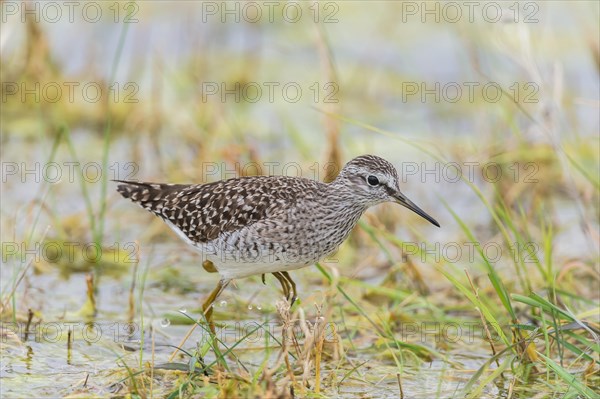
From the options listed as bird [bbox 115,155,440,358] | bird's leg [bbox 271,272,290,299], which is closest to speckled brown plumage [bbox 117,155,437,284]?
bird [bbox 115,155,440,358]

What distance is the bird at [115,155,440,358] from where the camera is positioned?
681 centimetres

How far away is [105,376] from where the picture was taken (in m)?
6.30

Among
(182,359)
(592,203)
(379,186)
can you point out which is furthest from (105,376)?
(592,203)

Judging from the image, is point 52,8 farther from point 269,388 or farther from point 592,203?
point 269,388

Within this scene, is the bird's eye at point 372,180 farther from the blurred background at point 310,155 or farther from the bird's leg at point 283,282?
the bird's leg at point 283,282

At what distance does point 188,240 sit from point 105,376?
1.43 meters

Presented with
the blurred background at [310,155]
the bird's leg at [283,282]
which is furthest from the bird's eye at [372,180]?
the bird's leg at [283,282]

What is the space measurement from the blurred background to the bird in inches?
12.9

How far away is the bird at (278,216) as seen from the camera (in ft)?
22.4

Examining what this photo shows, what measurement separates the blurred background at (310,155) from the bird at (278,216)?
0.33 metres

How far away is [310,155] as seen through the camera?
10656 mm

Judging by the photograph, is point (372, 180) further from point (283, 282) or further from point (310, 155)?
point (310, 155)

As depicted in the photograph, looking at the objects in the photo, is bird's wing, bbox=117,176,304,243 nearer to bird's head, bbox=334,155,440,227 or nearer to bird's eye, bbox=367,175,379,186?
bird's head, bbox=334,155,440,227

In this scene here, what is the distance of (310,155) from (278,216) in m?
3.78
